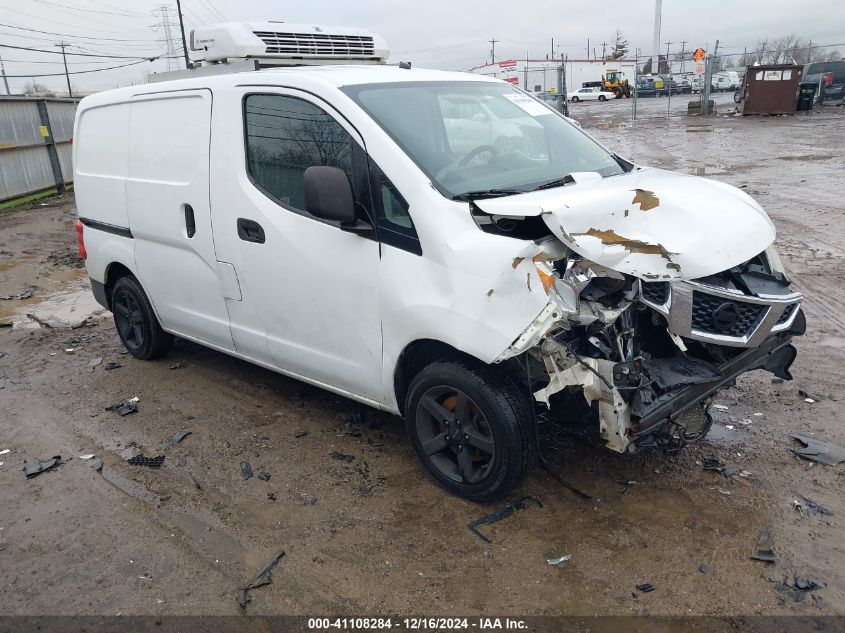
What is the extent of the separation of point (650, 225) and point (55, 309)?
22.5 feet

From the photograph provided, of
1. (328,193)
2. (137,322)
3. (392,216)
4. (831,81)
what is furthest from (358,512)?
(831,81)

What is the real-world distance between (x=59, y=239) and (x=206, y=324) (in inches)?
330

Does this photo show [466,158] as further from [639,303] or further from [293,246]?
[639,303]

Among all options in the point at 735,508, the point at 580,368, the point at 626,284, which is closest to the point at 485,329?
the point at 580,368

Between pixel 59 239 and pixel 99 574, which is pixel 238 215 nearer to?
pixel 99 574

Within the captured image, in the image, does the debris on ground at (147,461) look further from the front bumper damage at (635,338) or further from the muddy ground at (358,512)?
the front bumper damage at (635,338)

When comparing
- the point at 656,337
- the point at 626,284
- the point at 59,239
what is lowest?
the point at 59,239

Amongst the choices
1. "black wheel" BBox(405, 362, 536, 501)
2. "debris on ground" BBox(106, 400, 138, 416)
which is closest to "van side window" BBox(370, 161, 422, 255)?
"black wheel" BBox(405, 362, 536, 501)

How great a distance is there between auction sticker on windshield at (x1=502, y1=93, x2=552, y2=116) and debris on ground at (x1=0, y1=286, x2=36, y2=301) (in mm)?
6660

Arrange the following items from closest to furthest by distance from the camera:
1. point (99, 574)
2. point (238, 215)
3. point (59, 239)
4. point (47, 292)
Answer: point (99, 574)
point (238, 215)
point (47, 292)
point (59, 239)

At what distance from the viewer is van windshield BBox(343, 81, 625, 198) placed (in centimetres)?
354

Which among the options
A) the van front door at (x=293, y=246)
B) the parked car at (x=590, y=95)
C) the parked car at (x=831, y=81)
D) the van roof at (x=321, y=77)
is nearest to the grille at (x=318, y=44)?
the van roof at (x=321, y=77)

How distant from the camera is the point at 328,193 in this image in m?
3.37

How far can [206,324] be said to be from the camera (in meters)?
4.79
